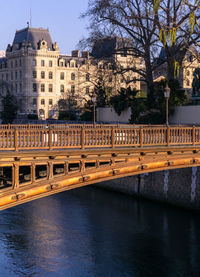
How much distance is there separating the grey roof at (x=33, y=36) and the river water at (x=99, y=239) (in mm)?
80511

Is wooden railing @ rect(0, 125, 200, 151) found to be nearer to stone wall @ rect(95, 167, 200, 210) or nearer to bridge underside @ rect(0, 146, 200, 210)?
bridge underside @ rect(0, 146, 200, 210)

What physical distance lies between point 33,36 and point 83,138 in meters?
97.1

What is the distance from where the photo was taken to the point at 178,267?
22719 millimetres

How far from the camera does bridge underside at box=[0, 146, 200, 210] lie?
52.6 feet

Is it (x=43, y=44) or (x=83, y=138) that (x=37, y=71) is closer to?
(x=43, y=44)

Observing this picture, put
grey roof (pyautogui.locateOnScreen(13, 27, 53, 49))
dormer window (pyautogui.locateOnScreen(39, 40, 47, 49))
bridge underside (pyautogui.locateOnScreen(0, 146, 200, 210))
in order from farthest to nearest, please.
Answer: dormer window (pyautogui.locateOnScreen(39, 40, 47, 49)) → grey roof (pyautogui.locateOnScreen(13, 27, 53, 49)) → bridge underside (pyautogui.locateOnScreen(0, 146, 200, 210))

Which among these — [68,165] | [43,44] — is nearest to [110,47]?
[68,165]

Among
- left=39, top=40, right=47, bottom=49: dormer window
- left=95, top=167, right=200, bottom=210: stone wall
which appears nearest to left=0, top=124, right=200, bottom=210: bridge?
left=95, top=167, right=200, bottom=210: stone wall

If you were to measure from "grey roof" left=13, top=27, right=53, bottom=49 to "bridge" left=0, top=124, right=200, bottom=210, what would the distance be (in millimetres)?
93964

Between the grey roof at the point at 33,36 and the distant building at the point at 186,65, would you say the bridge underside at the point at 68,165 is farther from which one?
the grey roof at the point at 33,36

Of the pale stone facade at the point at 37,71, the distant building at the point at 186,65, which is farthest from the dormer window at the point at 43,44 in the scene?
the distant building at the point at 186,65

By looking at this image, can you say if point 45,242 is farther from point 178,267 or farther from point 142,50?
point 142,50

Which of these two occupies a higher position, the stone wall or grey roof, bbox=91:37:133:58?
grey roof, bbox=91:37:133:58

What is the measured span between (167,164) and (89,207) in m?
14.2
